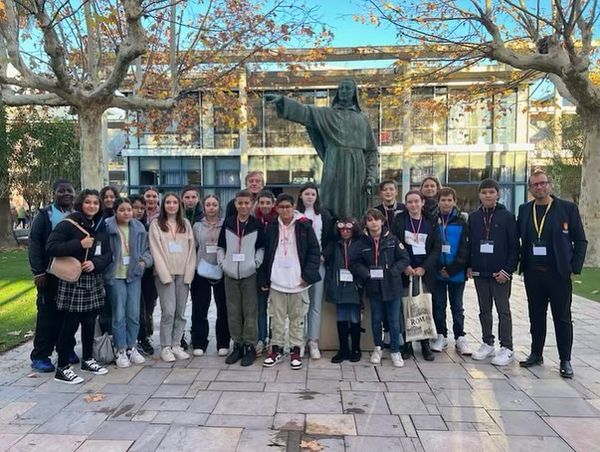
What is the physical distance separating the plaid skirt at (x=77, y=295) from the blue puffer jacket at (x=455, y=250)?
352cm

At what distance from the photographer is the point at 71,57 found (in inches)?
498

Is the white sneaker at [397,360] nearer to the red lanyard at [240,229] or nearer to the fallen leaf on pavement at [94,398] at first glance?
the red lanyard at [240,229]

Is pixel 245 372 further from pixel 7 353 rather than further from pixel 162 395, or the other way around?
pixel 7 353

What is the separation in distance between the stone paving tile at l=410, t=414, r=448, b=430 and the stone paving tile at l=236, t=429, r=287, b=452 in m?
1.00

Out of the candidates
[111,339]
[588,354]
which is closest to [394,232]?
[588,354]

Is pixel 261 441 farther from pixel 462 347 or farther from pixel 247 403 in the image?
pixel 462 347

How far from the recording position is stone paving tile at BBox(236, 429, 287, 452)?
3234mm

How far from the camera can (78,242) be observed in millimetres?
4367

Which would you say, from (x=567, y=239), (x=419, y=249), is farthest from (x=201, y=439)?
(x=567, y=239)

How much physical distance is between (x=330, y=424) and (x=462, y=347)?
7.69 feet

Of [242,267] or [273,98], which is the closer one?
[242,267]

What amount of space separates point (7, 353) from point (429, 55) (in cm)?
1308

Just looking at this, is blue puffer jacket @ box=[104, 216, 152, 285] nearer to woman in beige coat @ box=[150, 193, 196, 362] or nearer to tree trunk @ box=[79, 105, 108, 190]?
woman in beige coat @ box=[150, 193, 196, 362]

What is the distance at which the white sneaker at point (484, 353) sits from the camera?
511 cm
